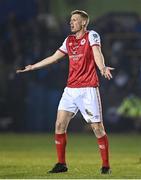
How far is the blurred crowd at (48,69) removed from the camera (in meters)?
23.2

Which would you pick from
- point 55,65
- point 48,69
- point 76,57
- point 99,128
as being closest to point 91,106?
point 99,128

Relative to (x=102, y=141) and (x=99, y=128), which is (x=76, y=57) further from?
(x=102, y=141)

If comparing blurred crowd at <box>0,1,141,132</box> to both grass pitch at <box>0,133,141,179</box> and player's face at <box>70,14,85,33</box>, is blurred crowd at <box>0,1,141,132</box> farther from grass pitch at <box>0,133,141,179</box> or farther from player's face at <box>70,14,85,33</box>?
player's face at <box>70,14,85,33</box>

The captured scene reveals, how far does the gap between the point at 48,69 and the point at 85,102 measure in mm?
11966

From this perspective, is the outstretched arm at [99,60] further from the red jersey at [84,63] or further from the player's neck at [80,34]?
the player's neck at [80,34]

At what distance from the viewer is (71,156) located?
15.6 meters

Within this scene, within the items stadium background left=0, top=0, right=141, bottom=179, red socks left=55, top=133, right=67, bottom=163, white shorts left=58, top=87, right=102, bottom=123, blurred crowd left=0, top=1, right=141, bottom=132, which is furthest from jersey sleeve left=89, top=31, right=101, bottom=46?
blurred crowd left=0, top=1, right=141, bottom=132

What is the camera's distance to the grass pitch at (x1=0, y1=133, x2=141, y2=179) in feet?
37.7

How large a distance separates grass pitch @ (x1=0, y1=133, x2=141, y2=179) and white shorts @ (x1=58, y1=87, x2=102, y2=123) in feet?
2.65

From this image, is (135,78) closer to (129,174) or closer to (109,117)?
(109,117)

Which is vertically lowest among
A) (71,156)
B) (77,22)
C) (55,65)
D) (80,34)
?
(71,156)

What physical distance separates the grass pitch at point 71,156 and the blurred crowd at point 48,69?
0.96m

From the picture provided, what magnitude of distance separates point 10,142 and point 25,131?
385cm

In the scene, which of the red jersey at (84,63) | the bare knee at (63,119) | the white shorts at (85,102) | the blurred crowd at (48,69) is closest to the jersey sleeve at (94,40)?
the red jersey at (84,63)
